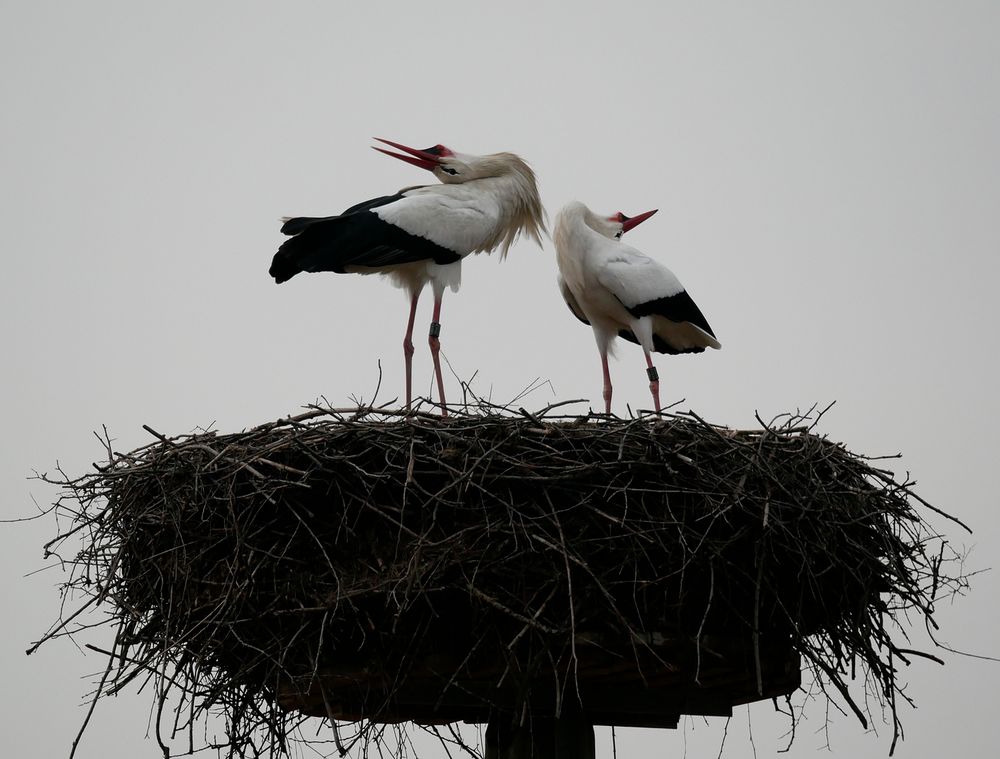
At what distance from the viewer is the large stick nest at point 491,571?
4.61 meters

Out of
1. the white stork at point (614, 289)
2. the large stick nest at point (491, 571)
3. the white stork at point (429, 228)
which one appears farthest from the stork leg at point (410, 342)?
the large stick nest at point (491, 571)

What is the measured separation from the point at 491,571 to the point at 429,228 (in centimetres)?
274

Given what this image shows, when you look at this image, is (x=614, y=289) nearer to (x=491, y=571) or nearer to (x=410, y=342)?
(x=410, y=342)

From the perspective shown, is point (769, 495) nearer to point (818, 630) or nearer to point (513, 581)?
point (818, 630)

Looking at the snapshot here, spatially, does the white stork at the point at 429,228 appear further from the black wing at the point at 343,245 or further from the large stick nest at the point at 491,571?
the large stick nest at the point at 491,571

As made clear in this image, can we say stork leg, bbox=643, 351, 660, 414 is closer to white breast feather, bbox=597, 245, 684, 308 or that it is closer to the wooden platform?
white breast feather, bbox=597, 245, 684, 308

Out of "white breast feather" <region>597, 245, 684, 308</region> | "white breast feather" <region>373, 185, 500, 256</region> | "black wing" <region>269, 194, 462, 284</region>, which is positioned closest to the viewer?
"black wing" <region>269, 194, 462, 284</region>

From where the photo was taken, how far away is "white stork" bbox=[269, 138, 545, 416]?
666 centimetres

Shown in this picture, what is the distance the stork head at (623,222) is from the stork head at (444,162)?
1030 mm

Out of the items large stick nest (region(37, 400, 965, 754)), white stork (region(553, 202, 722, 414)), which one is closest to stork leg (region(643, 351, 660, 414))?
white stork (region(553, 202, 722, 414))

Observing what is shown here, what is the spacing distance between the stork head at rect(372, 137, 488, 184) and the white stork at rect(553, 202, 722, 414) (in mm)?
590

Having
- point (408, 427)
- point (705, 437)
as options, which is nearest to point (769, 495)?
point (705, 437)

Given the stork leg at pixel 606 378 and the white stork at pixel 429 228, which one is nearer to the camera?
the white stork at pixel 429 228

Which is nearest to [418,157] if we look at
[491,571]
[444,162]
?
[444,162]
